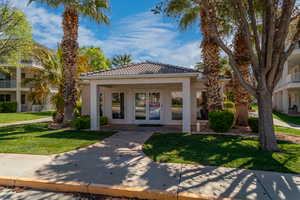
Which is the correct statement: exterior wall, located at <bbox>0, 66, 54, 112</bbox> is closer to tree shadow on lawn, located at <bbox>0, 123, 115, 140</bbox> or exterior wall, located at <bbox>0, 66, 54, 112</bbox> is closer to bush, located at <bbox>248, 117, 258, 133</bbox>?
tree shadow on lawn, located at <bbox>0, 123, 115, 140</bbox>

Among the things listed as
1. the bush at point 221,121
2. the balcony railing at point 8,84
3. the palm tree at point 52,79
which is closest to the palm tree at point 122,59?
the balcony railing at point 8,84

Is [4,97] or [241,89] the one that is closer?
[241,89]

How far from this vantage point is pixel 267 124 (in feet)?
20.7

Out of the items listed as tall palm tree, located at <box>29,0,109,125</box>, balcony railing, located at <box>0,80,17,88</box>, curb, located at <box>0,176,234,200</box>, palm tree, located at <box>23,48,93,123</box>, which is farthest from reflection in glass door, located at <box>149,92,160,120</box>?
balcony railing, located at <box>0,80,17,88</box>

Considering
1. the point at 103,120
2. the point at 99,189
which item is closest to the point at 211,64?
the point at 103,120

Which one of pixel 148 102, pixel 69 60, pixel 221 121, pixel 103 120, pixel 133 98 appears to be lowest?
pixel 103 120

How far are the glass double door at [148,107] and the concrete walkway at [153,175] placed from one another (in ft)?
24.5

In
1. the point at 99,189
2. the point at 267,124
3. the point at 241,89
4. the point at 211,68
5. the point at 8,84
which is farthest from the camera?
the point at 8,84

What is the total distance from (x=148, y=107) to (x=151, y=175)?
911cm

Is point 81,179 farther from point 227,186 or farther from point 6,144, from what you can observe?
Answer: point 6,144

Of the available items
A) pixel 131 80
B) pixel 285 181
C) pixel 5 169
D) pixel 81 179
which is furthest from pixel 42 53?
pixel 285 181

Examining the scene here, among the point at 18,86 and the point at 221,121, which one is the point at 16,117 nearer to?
the point at 18,86

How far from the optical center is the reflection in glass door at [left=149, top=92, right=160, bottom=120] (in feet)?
43.3

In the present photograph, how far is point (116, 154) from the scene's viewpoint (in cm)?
596
